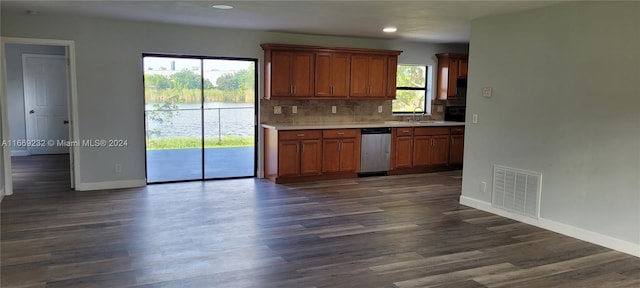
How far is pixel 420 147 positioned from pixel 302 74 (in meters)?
2.34

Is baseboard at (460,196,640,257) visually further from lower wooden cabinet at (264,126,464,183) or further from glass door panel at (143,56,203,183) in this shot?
glass door panel at (143,56,203,183)

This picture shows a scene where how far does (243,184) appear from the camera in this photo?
6645 mm

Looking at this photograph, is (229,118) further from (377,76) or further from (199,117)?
(377,76)

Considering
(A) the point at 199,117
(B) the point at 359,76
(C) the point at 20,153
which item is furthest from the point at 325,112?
(C) the point at 20,153

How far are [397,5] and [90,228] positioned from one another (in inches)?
146

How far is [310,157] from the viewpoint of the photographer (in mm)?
6934

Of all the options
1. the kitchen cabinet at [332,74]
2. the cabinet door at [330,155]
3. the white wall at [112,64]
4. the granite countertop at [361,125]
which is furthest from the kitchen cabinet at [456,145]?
the white wall at [112,64]

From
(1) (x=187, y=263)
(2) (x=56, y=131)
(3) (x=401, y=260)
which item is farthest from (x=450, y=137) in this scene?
(2) (x=56, y=131)

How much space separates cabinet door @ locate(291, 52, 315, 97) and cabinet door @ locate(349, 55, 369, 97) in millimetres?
727

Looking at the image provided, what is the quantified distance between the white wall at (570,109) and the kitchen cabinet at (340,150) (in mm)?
2210

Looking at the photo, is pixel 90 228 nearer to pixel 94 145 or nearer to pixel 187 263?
pixel 187 263

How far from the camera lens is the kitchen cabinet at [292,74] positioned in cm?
684

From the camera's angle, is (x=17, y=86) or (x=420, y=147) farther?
(x=17, y=86)

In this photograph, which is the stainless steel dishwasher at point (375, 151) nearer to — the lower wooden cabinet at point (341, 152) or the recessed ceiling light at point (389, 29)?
the lower wooden cabinet at point (341, 152)
